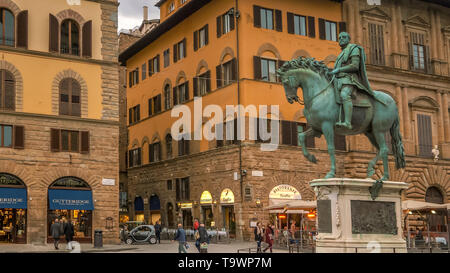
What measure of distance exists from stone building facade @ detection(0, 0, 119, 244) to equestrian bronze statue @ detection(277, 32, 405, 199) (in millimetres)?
19999

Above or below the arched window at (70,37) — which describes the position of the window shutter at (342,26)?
above

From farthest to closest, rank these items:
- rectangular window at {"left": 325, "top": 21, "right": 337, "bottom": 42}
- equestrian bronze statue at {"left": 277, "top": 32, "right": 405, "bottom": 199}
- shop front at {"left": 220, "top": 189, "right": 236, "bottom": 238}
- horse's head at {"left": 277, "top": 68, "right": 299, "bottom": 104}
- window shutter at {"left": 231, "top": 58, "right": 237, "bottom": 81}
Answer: rectangular window at {"left": 325, "top": 21, "right": 337, "bottom": 42}
window shutter at {"left": 231, "top": 58, "right": 237, "bottom": 81}
shop front at {"left": 220, "top": 189, "right": 236, "bottom": 238}
horse's head at {"left": 277, "top": 68, "right": 299, "bottom": 104}
equestrian bronze statue at {"left": 277, "top": 32, "right": 405, "bottom": 199}

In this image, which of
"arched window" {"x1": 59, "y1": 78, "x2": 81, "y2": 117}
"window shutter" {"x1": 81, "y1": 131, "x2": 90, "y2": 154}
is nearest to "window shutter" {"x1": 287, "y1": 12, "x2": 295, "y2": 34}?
"arched window" {"x1": 59, "y1": 78, "x2": 81, "y2": 117}

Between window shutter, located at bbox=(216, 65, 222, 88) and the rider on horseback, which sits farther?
window shutter, located at bbox=(216, 65, 222, 88)

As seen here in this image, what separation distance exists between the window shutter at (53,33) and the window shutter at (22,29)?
1255mm

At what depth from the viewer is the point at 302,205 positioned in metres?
34.4

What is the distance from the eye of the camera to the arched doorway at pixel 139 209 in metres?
52.3

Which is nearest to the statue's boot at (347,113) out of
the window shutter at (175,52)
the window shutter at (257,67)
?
the window shutter at (257,67)

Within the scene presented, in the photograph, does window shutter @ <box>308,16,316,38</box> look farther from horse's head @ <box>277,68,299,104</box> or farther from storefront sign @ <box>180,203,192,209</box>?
horse's head @ <box>277,68,299,104</box>

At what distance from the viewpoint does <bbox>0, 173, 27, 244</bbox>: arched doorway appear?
106 ft

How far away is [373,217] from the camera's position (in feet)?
53.0

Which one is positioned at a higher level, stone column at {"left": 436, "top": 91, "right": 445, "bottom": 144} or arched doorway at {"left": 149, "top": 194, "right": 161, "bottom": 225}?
stone column at {"left": 436, "top": 91, "right": 445, "bottom": 144}

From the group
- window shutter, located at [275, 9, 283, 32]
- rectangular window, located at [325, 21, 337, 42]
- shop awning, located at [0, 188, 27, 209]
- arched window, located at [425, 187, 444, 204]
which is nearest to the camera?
shop awning, located at [0, 188, 27, 209]

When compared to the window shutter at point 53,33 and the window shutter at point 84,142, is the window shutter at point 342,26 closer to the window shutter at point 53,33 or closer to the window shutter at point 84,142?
the window shutter at point 84,142
